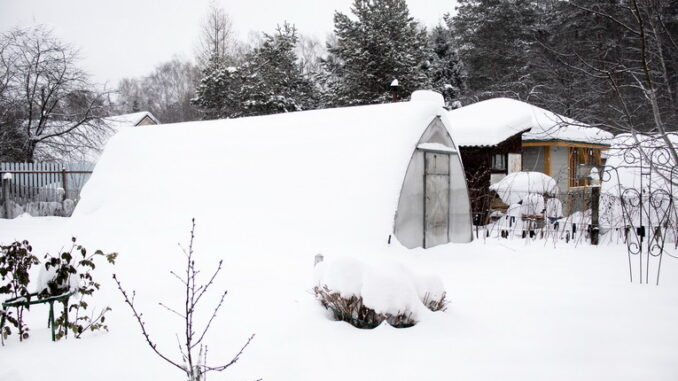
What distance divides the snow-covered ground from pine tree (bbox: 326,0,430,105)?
17019 mm

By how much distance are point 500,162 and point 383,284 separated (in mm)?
13103

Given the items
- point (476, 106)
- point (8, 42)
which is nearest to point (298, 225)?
point (476, 106)

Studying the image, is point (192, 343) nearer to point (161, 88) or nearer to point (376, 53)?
point (376, 53)

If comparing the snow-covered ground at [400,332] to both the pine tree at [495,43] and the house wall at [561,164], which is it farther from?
the pine tree at [495,43]

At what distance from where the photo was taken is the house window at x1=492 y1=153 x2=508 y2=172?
51.9ft

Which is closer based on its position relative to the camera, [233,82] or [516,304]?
[516,304]

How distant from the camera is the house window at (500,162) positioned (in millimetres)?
15812

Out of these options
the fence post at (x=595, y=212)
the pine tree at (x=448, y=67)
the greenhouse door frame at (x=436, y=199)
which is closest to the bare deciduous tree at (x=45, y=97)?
the greenhouse door frame at (x=436, y=199)

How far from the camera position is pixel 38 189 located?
15.2m

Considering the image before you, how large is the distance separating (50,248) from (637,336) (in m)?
9.74

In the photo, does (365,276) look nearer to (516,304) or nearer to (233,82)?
(516,304)

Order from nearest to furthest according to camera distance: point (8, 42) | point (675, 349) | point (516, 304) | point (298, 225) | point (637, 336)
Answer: point (675, 349) → point (637, 336) → point (516, 304) → point (298, 225) → point (8, 42)

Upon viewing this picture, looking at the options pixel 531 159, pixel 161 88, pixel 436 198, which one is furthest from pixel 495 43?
pixel 161 88

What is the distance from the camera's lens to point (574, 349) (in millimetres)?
3947
